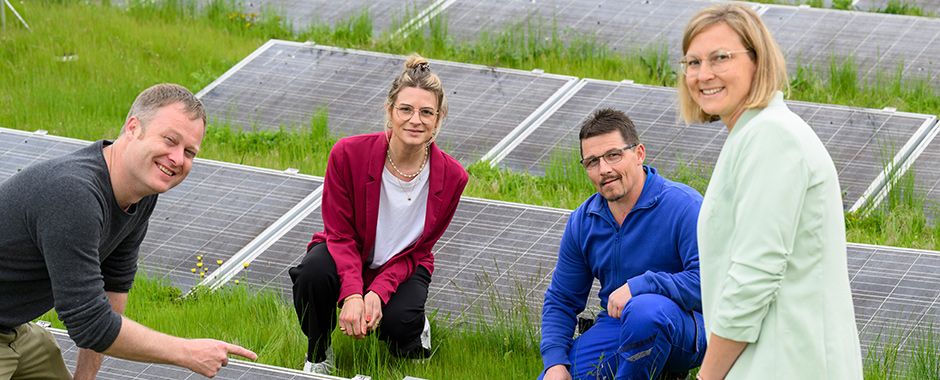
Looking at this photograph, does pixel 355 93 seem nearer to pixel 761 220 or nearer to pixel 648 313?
pixel 648 313

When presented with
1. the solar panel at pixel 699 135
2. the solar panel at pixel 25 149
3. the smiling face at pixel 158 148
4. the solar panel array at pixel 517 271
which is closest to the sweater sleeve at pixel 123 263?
the smiling face at pixel 158 148

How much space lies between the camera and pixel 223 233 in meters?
8.06

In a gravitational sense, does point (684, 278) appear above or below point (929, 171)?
above

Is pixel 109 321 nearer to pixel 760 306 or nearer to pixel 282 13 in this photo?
pixel 760 306

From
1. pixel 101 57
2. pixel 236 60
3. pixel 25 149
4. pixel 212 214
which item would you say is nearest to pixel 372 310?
pixel 212 214

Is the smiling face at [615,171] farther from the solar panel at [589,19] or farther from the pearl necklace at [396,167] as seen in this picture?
the solar panel at [589,19]

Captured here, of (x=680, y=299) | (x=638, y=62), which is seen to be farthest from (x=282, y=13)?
(x=680, y=299)

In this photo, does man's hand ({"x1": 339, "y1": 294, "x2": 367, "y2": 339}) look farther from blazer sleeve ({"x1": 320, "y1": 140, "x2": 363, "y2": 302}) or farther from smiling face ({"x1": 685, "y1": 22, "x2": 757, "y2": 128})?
smiling face ({"x1": 685, "y1": 22, "x2": 757, "y2": 128})

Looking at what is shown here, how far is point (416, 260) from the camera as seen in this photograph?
6824mm

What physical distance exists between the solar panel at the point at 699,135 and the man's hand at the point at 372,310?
2.56 m

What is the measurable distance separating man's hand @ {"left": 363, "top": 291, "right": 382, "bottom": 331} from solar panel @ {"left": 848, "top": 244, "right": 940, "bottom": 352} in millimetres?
2172

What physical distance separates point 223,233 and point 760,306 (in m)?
4.56

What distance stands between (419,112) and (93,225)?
7.12ft

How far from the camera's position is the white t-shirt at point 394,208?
6789 millimetres
